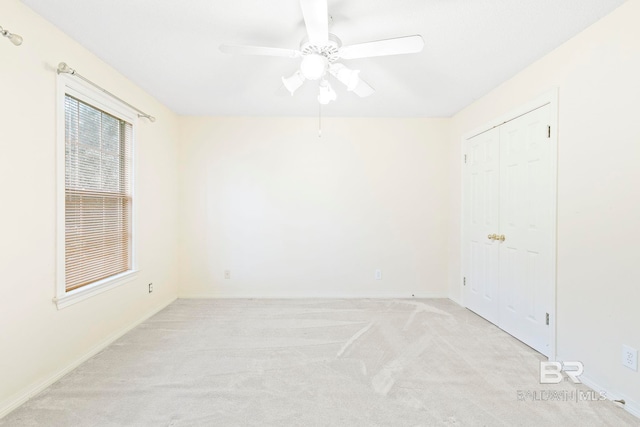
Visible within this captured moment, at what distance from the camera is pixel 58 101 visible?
77.8 inches

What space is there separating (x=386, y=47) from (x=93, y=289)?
9.08 ft

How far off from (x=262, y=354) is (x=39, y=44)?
262 centimetres

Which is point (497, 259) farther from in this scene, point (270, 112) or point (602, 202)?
point (270, 112)

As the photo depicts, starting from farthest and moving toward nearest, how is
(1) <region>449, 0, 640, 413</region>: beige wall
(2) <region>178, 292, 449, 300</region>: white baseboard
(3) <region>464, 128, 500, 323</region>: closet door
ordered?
1. (2) <region>178, 292, 449, 300</region>: white baseboard
2. (3) <region>464, 128, 500, 323</region>: closet door
3. (1) <region>449, 0, 640, 413</region>: beige wall

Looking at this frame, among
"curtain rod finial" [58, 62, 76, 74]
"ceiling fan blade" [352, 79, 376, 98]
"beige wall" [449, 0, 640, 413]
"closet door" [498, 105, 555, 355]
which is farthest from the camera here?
"closet door" [498, 105, 555, 355]

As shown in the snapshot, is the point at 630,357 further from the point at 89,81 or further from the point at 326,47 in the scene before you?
the point at 89,81

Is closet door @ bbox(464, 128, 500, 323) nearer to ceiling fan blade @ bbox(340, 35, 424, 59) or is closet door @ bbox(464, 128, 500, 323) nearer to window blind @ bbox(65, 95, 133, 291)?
ceiling fan blade @ bbox(340, 35, 424, 59)

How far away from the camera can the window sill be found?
2.03 meters

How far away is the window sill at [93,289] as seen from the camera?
2.03 m

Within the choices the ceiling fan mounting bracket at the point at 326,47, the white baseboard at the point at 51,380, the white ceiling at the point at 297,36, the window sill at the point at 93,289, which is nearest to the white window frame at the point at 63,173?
the window sill at the point at 93,289

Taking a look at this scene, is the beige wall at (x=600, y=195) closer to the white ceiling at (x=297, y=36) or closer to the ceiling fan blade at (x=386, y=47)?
the white ceiling at (x=297, y=36)

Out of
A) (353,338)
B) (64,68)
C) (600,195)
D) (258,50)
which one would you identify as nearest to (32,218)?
(64,68)

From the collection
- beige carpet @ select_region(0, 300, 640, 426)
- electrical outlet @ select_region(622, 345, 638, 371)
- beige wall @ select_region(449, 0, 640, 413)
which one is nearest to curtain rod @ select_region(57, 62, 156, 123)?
beige carpet @ select_region(0, 300, 640, 426)

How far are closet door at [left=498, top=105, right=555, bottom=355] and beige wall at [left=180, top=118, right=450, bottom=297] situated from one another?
43.8 inches
